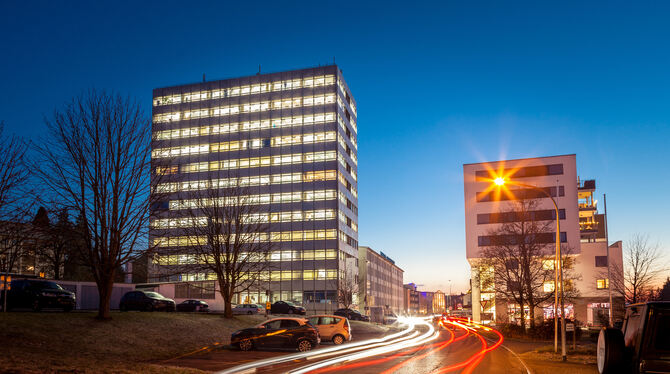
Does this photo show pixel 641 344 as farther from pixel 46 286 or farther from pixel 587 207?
pixel 587 207

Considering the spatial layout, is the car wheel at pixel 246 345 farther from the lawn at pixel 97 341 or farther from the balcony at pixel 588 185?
the balcony at pixel 588 185

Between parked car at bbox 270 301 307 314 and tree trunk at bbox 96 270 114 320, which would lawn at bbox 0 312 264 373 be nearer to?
tree trunk at bbox 96 270 114 320

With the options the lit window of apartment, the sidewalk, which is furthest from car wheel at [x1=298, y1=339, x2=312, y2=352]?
the lit window of apartment

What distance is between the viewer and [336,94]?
352ft

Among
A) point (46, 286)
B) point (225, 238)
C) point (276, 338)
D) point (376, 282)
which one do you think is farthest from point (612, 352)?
point (376, 282)

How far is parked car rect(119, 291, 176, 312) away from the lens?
40312 millimetres

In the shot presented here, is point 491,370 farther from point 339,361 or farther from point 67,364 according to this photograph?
point 67,364

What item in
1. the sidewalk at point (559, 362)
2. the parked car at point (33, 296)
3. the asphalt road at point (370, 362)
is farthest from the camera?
the parked car at point (33, 296)

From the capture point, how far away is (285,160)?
10788cm

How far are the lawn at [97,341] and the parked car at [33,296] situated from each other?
275 cm

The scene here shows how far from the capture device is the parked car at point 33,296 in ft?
95.3

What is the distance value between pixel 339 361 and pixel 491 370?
5475mm

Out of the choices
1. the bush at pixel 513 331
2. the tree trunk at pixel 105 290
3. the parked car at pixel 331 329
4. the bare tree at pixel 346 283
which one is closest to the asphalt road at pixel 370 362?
the parked car at pixel 331 329

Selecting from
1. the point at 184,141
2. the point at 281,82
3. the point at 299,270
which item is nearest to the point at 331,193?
the point at 299,270
